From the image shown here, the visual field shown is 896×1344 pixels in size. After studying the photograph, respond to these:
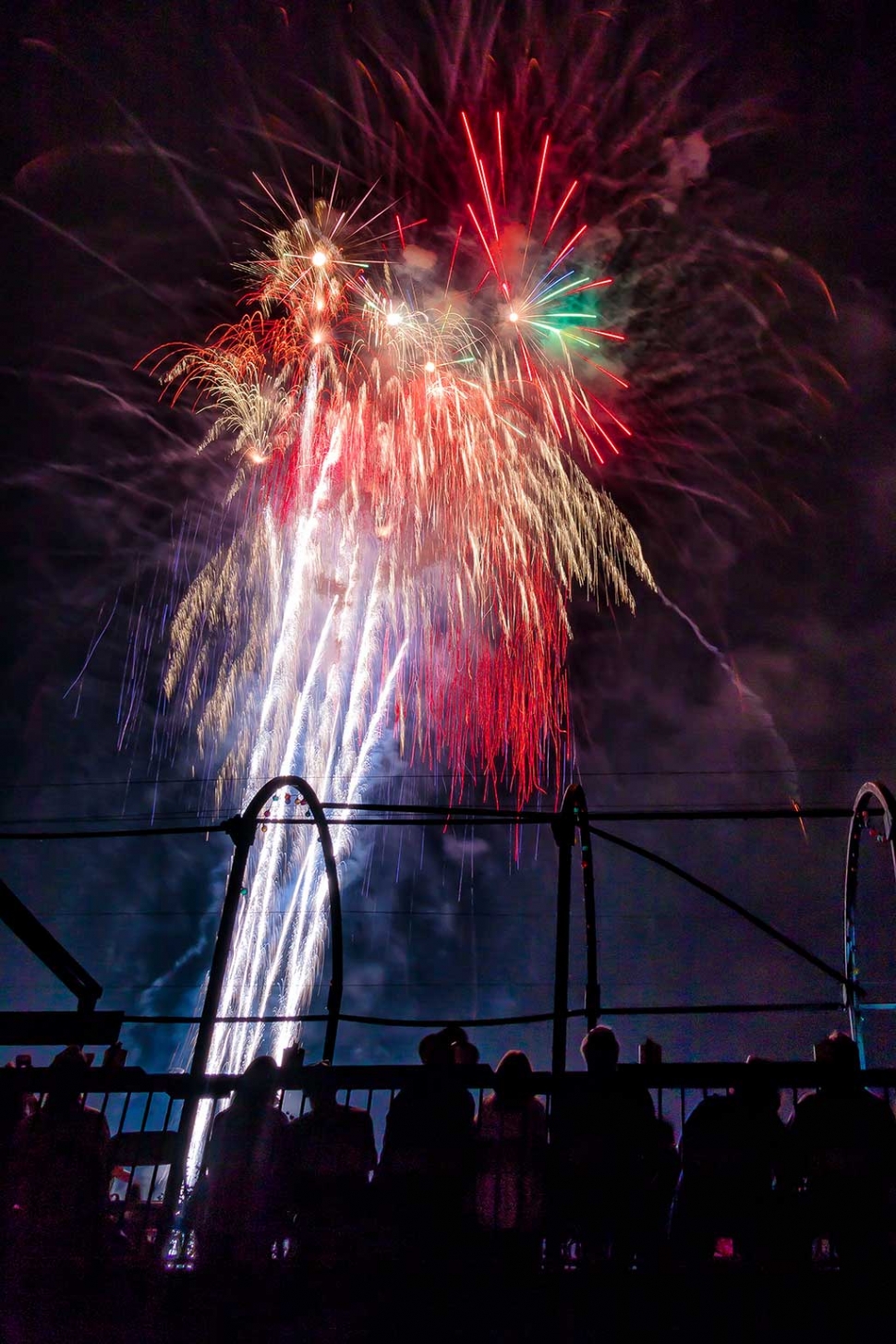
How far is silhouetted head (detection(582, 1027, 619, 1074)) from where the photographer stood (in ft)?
19.7

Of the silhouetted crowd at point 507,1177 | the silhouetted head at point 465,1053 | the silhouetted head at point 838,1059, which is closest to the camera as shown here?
the silhouetted crowd at point 507,1177

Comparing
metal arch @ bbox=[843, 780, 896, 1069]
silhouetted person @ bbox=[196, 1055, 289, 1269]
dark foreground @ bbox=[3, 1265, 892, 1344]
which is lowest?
dark foreground @ bbox=[3, 1265, 892, 1344]

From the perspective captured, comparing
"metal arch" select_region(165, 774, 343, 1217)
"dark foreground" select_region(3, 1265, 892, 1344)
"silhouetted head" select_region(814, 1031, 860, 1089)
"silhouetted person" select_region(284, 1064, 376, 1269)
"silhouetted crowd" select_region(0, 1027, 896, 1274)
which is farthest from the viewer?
"metal arch" select_region(165, 774, 343, 1217)

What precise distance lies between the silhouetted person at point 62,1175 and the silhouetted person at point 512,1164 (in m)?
2.29

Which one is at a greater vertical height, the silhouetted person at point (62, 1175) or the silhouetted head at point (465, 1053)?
the silhouetted head at point (465, 1053)

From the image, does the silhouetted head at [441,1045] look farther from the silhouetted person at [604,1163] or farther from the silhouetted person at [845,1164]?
the silhouetted person at [845,1164]

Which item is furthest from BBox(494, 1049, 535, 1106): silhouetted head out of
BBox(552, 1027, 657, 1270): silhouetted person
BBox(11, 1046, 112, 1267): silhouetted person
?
BBox(11, 1046, 112, 1267): silhouetted person

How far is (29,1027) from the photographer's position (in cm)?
637

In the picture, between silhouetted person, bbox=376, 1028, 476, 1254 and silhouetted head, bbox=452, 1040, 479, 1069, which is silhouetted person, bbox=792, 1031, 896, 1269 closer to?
silhouetted person, bbox=376, 1028, 476, 1254

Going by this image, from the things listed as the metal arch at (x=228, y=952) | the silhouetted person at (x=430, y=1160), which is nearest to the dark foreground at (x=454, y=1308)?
the silhouetted person at (x=430, y=1160)

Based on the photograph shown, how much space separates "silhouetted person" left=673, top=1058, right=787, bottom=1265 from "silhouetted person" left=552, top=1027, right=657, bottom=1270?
236 millimetres

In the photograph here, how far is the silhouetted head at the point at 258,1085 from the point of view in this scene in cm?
575

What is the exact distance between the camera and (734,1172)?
5.08m

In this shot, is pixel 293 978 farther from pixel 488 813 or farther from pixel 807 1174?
pixel 807 1174
